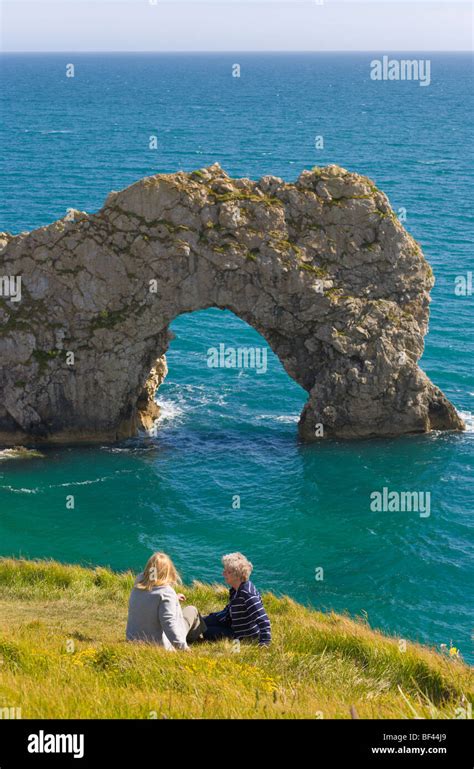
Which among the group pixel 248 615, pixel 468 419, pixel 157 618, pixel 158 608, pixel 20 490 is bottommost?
pixel 20 490

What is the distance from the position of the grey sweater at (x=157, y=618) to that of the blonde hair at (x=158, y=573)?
0.10 metres

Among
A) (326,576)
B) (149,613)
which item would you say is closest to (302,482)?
(326,576)

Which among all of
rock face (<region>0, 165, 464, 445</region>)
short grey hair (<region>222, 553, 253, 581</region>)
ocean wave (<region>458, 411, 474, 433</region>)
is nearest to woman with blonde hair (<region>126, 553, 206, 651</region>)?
short grey hair (<region>222, 553, 253, 581</region>)

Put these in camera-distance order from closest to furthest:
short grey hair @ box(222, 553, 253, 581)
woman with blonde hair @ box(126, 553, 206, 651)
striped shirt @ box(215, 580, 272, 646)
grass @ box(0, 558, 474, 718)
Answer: grass @ box(0, 558, 474, 718)
woman with blonde hair @ box(126, 553, 206, 651)
short grey hair @ box(222, 553, 253, 581)
striped shirt @ box(215, 580, 272, 646)

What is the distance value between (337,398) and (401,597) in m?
14.5

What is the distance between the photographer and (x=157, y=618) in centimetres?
1739

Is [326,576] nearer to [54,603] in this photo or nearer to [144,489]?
[144,489]

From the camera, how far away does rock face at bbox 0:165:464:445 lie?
46.6 metres

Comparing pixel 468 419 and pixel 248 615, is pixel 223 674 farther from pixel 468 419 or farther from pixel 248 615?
pixel 468 419

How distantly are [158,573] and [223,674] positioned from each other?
2127mm

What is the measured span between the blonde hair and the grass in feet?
3.76

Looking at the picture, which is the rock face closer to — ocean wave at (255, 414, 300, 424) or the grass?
ocean wave at (255, 414, 300, 424)

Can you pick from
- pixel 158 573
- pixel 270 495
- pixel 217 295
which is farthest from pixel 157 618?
pixel 217 295

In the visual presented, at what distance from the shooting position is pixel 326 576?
125ft
